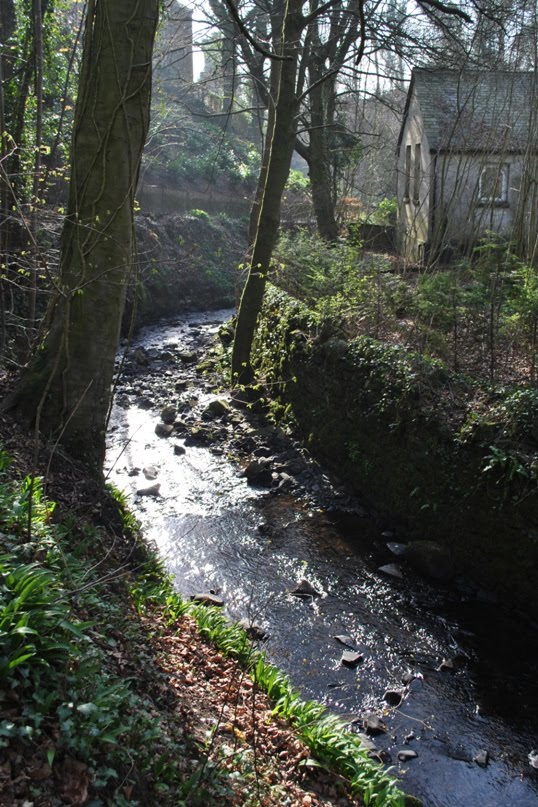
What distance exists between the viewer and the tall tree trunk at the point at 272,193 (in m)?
11.6

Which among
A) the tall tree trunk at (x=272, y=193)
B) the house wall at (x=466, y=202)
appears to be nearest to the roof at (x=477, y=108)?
the house wall at (x=466, y=202)

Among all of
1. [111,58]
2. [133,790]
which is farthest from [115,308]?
[133,790]

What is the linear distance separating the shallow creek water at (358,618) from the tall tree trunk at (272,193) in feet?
10.2

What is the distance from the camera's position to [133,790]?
10.5 feet

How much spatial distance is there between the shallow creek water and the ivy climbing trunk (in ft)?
3.00

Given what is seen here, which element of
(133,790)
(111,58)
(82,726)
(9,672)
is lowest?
(133,790)

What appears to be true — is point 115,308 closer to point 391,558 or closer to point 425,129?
point 391,558

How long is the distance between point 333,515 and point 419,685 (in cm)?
337

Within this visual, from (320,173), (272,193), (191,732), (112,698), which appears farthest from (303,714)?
(320,173)

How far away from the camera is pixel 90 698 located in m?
3.42

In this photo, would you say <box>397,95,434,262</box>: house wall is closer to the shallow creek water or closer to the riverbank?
the shallow creek water

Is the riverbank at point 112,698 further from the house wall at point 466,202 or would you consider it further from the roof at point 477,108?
the roof at point 477,108

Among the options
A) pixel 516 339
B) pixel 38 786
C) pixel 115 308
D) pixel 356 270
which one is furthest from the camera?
pixel 356 270

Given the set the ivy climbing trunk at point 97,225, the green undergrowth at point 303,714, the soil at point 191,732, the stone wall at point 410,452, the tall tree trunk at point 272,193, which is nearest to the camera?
the soil at point 191,732
